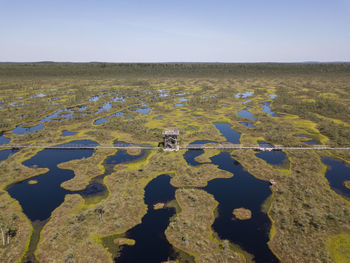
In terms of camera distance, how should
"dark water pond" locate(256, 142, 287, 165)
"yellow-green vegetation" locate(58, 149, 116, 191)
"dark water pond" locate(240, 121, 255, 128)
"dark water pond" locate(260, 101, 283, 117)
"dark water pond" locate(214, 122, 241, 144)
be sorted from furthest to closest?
1. "dark water pond" locate(260, 101, 283, 117)
2. "dark water pond" locate(240, 121, 255, 128)
3. "dark water pond" locate(214, 122, 241, 144)
4. "dark water pond" locate(256, 142, 287, 165)
5. "yellow-green vegetation" locate(58, 149, 116, 191)

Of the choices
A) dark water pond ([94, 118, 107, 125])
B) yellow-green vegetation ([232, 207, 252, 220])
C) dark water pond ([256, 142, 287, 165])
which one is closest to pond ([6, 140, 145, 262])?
yellow-green vegetation ([232, 207, 252, 220])

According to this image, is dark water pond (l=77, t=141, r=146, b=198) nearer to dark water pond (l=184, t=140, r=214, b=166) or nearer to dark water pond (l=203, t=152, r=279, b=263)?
dark water pond (l=184, t=140, r=214, b=166)

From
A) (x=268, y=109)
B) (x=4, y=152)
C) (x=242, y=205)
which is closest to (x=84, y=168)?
(x=4, y=152)

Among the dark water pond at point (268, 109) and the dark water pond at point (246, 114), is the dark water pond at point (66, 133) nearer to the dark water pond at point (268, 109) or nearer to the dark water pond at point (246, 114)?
the dark water pond at point (246, 114)

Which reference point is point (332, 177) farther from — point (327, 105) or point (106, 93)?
point (106, 93)

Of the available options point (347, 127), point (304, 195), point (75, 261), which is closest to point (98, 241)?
point (75, 261)
